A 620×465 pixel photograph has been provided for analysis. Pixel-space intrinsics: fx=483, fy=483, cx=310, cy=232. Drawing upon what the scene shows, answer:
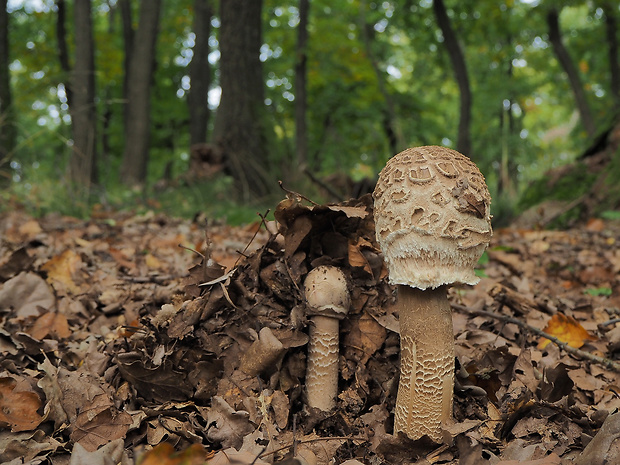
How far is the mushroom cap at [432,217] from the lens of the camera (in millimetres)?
1759

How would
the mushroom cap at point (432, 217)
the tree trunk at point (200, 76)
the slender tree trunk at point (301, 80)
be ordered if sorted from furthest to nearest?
the tree trunk at point (200, 76), the slender tree trunk at point (301, 80), the mushroom cap at point (432, 217)

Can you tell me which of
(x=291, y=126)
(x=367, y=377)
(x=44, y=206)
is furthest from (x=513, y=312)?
(x=291, y=126)

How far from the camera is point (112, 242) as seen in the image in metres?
4.95

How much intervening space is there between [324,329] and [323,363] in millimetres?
163

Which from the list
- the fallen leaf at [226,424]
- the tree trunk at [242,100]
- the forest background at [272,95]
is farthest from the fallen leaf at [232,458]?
the tree trunk at [242,100]

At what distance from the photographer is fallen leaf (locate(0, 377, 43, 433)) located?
6.33ft

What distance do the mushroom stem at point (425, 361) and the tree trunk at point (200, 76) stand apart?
47.4ft

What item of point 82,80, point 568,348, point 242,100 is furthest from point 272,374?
point 82,80

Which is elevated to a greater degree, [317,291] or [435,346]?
[317,291]

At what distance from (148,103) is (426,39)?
7.40 meters

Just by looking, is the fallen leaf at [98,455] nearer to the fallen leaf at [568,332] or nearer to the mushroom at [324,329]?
the mushroom at [324,329]

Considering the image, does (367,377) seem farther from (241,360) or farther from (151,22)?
(151,22)

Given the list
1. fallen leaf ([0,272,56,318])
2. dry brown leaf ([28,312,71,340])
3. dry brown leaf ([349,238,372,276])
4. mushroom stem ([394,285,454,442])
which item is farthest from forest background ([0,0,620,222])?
mushroom stem ([394,285,454,442])

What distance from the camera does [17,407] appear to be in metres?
2.01
